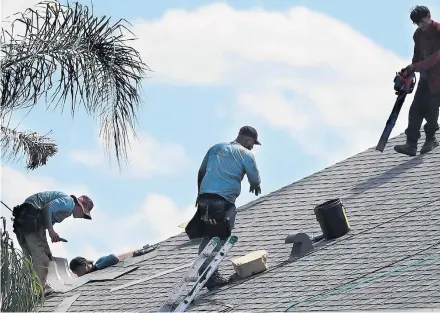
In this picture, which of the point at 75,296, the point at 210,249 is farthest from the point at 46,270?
the point at 210,249

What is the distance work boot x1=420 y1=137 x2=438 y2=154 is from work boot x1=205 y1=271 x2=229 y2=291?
4304 millimetres

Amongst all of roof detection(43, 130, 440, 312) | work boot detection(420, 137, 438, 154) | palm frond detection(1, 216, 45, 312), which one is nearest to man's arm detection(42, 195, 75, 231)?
roof detection(43, 130, 440, 312)

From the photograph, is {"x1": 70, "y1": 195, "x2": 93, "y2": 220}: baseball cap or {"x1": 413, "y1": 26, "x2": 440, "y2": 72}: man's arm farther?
{"x1": 413, "y1": 26, "x2": 440, "y2": 72}: man's arm

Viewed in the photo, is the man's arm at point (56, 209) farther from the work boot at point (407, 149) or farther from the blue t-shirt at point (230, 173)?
the work boot at point (407, 149)

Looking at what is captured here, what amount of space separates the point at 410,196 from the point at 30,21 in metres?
5.11

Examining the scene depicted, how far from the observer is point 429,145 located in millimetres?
18031

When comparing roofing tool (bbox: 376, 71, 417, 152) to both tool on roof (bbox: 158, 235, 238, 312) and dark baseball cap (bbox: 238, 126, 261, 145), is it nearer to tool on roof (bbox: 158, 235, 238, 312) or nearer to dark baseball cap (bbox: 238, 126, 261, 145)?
dark baseball cap (bbox: 238, 126, 261, 145)

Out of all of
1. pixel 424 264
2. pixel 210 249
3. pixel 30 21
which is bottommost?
pixel 424 264

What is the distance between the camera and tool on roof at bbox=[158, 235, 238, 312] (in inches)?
561

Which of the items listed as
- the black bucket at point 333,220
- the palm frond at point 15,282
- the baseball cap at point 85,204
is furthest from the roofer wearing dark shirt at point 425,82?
the palm frond at point 15,282

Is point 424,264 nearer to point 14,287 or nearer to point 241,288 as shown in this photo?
point 241,288

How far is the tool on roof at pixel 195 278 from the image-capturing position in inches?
561

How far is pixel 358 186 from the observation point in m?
17.7

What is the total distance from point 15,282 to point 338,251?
3.92 metres
